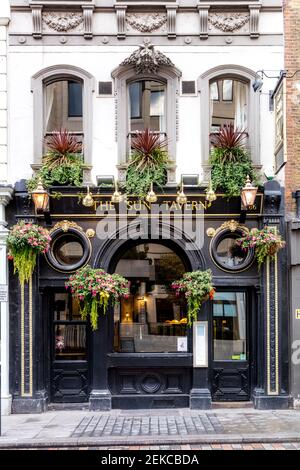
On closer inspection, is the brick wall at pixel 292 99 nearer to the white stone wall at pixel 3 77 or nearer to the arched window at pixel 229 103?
the arched window at pixel 229 103

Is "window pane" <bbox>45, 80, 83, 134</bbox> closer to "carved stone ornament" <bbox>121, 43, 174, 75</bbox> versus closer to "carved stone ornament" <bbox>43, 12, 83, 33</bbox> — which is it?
"carved stone ornament" <bbox>43, 12, 83, 33</bbox>

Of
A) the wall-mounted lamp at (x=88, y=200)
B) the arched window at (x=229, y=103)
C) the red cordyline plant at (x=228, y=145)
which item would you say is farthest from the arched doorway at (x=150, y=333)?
the arched window at (x=229, y=103)

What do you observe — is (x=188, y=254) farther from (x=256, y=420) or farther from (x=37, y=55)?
(x=37, y=55)

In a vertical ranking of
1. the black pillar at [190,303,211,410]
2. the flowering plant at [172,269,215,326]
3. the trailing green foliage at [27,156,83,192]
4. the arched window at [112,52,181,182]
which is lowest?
the black pillar at [190,303,211,410]

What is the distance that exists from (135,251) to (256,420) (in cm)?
437

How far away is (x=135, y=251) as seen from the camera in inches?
512

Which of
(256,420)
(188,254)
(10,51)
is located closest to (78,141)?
(10,51)

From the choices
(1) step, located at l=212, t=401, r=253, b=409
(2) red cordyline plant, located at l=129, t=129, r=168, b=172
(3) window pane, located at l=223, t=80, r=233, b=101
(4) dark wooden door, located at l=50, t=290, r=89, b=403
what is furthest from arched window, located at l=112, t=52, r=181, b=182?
(1) step, located at l=212, t=401, r=253, b=409

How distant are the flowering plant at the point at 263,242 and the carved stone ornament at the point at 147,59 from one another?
412 cm

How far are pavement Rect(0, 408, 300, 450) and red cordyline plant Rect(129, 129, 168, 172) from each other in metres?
5.20

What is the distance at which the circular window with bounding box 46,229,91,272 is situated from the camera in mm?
12641

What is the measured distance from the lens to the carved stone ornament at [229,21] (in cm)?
1289

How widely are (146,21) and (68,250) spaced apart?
→ 537 cm
